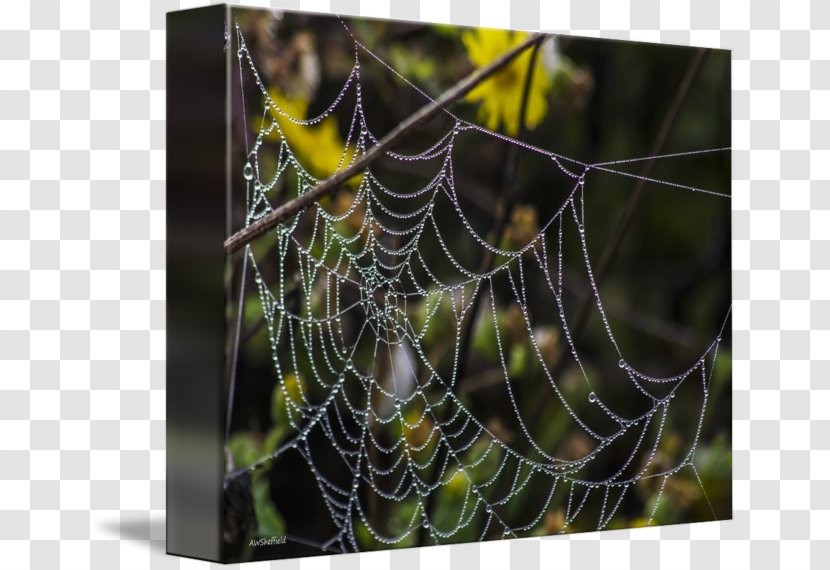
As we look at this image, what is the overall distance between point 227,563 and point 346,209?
526 millimetres

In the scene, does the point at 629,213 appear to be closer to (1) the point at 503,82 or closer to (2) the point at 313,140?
(1) the point at 503,82

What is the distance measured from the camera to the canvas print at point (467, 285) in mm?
2201

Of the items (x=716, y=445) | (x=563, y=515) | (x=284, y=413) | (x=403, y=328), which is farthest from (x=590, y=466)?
(x=284, y=413)

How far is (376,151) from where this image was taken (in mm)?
2271

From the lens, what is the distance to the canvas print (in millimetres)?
2201

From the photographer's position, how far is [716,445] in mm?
2713

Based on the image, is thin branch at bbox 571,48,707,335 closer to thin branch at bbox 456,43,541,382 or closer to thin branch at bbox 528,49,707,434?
thin branch at bbox 528,49,707,434

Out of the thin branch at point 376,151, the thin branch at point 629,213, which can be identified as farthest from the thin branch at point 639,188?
the thin branch at point 376,151

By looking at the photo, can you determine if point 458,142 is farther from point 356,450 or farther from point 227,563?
point 227,563
